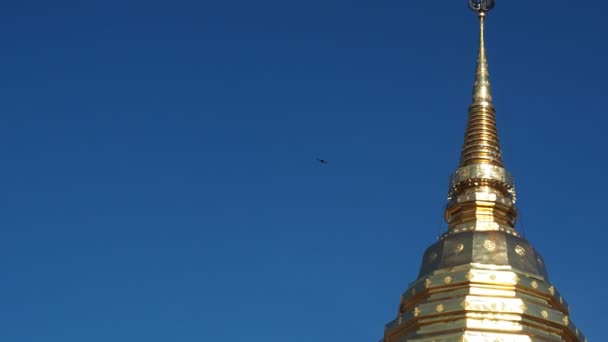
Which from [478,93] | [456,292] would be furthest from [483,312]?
[478,93]

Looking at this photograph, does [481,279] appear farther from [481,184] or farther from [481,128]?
[481,128]

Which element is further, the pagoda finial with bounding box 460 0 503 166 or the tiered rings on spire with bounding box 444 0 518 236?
the pagoda finial with bounding box 460 0 503 166

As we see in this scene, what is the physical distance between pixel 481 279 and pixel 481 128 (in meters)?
4.88

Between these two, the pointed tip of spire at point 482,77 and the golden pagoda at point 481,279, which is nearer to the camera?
the golden pagoda at point 481,279

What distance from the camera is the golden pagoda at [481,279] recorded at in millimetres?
22500

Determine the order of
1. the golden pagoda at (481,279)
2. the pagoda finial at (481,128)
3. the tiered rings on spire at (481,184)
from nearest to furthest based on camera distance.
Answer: the golden pagoda at (481,279) < the tiered rings on spire at (481,184) < the pagoda finial at (481,128)

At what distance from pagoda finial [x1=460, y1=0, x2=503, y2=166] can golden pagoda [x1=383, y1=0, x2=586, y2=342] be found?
3 centimetres

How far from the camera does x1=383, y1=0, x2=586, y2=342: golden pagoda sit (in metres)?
22.5

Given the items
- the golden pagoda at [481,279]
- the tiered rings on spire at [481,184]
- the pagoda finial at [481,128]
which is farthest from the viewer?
the pagoda finial at [481,128]

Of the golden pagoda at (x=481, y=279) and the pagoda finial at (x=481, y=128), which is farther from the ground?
the pagoda finial at (x=481, y=128)

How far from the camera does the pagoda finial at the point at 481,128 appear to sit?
87.0 ft

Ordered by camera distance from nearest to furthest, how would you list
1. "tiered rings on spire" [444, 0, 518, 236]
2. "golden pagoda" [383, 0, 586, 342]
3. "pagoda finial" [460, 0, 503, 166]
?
"golden pagoda" [383, 0, 586, 342]
"tiered rings on spire" [444, 0, 518, 236]
"pagoda finial" [460, 0, 503, 166]

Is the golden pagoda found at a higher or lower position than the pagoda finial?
lower

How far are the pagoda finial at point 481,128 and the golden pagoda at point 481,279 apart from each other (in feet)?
0.10
